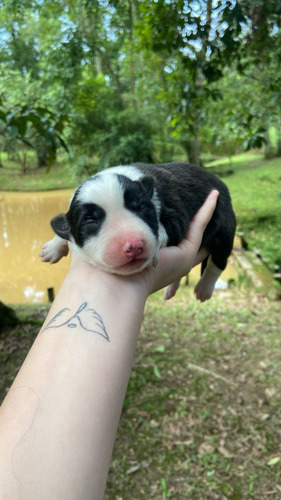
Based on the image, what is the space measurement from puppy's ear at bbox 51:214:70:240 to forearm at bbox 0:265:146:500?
1.58ft

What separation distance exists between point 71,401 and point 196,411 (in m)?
3.20

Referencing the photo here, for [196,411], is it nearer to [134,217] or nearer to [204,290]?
[204,290]

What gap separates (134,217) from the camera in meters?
1.85

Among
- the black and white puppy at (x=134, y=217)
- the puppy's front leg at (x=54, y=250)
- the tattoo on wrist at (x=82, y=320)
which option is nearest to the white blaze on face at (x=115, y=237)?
the black and white puppy at (x=134, y=217)

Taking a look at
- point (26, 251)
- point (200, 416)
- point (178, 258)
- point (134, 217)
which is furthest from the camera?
point (26, 251)

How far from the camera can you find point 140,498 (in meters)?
3.26

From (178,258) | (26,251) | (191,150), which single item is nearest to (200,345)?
(178,258)

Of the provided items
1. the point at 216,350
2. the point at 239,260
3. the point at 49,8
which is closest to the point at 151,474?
the point at 216,350

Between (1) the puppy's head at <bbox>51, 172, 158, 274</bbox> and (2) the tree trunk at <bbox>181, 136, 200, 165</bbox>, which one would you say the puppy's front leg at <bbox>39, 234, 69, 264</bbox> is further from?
(2) the tree trunk at <bbox>181, 136, 200, 165</bbox>

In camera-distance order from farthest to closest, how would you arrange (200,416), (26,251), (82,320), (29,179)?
(29,179) → (26,251) → (200,416) → (82,320)

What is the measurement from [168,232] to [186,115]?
290 cm

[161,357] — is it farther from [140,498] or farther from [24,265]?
[24,265]

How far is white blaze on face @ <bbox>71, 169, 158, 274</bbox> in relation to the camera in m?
1.68

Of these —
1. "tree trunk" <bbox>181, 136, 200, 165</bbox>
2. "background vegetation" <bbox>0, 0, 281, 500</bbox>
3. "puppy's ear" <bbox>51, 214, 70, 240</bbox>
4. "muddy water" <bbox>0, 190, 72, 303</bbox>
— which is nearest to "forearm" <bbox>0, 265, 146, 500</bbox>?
"puppy's ear" <bbox>51, 214, 70, 240</bbox>
